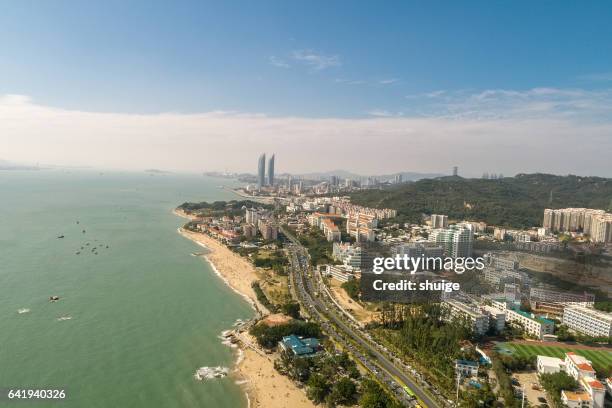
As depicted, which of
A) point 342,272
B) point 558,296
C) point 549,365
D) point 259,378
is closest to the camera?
point 259,378

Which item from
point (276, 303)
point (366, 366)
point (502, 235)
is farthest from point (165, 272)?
point (502, 235)

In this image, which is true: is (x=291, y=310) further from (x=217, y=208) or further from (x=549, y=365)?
(x=217, y=208)

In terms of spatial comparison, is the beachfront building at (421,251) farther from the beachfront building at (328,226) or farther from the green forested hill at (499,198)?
the green forested hill at (499,198)

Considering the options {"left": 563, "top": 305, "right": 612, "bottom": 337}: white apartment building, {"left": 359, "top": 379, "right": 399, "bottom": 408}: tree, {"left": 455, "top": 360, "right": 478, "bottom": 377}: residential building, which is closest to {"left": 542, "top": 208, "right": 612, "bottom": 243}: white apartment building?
{"left": 563, "top": 305, "right": 612, "bottom": 337}: white apartment building

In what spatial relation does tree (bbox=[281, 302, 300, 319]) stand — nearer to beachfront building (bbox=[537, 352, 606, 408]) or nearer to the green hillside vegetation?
beachfront building (bbox=[537, 352, 606, 408])

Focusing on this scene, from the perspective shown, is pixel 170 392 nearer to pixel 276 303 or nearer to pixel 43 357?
pixel 43 357

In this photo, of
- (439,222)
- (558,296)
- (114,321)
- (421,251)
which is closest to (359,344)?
(114,321)
